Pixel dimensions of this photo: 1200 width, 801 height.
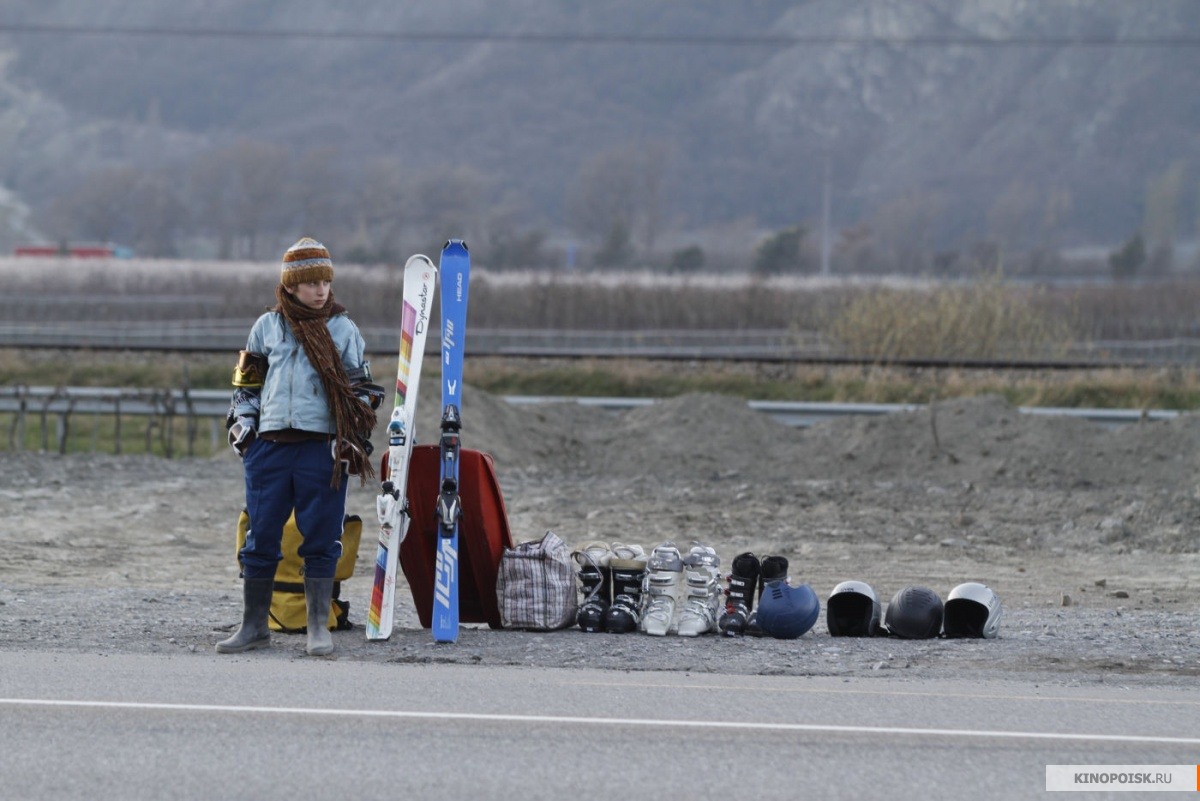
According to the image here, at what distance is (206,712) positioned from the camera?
6402mm

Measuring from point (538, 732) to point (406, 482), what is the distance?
2272 mm

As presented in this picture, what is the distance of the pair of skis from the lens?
8.02 metres

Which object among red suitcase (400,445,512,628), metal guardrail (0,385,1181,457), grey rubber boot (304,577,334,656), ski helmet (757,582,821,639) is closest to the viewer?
grey rubber boot (304,577,334,656)

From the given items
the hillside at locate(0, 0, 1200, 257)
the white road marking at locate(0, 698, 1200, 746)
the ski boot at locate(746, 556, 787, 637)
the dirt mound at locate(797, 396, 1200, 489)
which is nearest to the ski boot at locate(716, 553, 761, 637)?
the ski boot at locate(746, 556, 787, 637)

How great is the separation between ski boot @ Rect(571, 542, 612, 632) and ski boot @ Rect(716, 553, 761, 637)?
626 mm

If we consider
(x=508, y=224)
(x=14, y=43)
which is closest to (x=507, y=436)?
(x=508, y=224)

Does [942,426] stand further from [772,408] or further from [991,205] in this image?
[991,205]

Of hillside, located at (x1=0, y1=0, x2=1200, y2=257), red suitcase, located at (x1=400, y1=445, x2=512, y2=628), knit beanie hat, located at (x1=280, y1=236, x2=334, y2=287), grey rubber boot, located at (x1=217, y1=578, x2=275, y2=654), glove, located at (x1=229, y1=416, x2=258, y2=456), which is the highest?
hillside, located at (x1=0, y1=0, x2=1200, y2=257)

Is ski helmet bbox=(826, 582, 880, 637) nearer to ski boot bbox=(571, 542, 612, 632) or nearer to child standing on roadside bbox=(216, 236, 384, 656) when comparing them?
ski boot bbox=(571, 542, 612, 632)

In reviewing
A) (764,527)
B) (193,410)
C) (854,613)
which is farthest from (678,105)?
(854,613)

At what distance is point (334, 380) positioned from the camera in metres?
7.48

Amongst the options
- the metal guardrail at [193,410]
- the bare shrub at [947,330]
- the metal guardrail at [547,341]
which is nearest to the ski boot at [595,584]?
the metal guardrail at [193,410]

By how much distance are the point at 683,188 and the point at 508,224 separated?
992 inches

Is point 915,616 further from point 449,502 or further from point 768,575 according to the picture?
point 449,502
